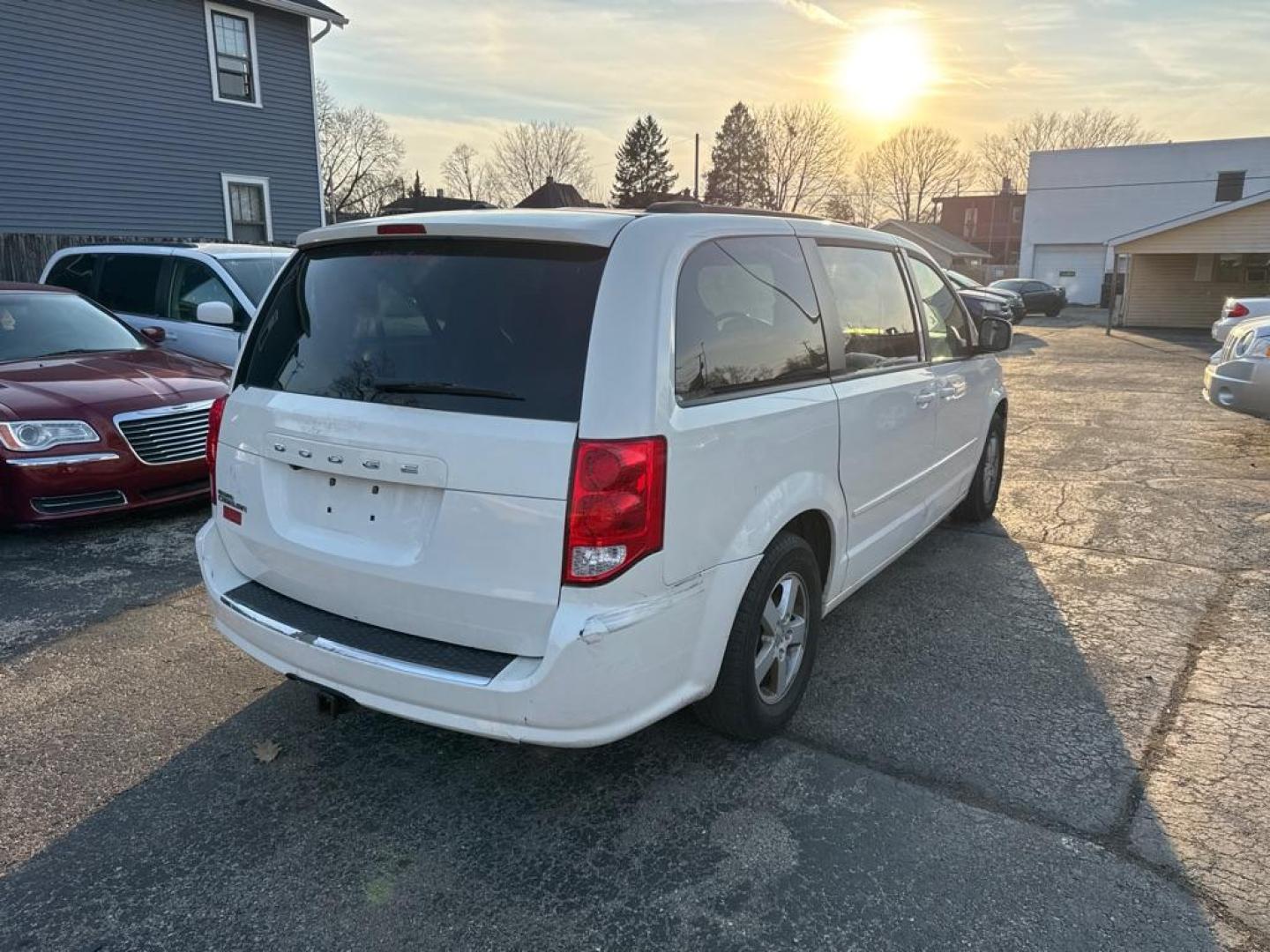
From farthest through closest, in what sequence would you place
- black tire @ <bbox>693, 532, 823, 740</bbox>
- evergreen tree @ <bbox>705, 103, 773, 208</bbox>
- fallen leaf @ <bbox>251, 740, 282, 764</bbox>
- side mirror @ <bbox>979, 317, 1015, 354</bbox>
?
evergreen tree @ <bbox>705, 103, 773, 208</bbox> < side mirror @ <bbox>979, 317, 1015, 354</bbox> < fallen leaf @ <bbox>251, 740, 282, 764</bbox> < black tire @ <bbox>693, 532, 823, 740</bbox>

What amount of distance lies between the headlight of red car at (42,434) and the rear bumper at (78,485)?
0.21 ft

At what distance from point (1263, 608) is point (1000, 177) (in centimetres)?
7303

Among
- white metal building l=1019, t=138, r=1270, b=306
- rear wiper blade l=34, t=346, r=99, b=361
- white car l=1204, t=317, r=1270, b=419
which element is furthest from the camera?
white metal building l=1019, t=138, r=1270, b=306

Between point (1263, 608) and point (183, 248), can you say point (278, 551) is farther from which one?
point (183, 248)

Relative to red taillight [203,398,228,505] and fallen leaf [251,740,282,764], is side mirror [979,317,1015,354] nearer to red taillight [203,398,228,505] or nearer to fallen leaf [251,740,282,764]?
red taillight [203,398,228,505]

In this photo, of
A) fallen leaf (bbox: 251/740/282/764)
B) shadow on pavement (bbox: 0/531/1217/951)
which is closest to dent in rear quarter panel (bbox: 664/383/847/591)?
shadow on pavement (bbox: 0/531/1217/951)

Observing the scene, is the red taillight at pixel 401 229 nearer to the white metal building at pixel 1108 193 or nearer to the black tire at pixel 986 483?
the black tire at pixel 986 483

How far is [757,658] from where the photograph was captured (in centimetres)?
292

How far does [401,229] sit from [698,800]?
6.78 feet

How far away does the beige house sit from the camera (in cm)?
2211

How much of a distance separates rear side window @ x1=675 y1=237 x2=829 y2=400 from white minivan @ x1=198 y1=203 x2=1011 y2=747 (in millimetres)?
11

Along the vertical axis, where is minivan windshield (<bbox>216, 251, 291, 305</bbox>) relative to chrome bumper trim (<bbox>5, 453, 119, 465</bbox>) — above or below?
above

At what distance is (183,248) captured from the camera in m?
8.01

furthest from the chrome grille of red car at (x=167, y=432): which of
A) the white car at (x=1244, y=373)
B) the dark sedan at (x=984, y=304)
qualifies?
the dark sedan at (x=984, y=304)
